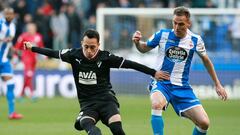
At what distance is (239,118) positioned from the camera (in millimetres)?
15609

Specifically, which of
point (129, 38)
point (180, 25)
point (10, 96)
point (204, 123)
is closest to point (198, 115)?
point (204, 123)

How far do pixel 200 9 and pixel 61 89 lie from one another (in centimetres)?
517

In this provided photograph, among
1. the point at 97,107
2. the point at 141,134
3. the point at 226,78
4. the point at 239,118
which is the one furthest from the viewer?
the point at 226,78

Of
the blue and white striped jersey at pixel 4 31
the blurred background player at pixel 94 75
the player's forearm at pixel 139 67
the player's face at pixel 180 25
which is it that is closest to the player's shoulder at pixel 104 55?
the blurred background player at pixel 94 75

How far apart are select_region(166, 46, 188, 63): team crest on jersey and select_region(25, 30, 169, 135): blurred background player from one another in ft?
1.89

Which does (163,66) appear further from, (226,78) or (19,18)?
(19,18)

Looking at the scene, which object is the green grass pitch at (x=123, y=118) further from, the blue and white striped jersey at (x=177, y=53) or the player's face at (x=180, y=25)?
the player's face at (x=180, y=25)

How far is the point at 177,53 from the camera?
10.2m

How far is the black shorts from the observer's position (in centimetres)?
951

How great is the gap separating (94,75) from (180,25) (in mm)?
1477

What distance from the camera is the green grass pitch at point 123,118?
13.0 meters

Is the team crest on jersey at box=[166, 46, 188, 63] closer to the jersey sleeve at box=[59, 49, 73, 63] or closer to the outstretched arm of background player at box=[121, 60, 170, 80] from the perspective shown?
the outstretched arm of background player at box=[121, 60, 170, 80]

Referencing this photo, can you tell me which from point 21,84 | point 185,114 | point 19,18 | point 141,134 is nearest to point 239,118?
point 141,134

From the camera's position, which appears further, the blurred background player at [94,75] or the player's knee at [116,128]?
the blurred background player at [94,75]
